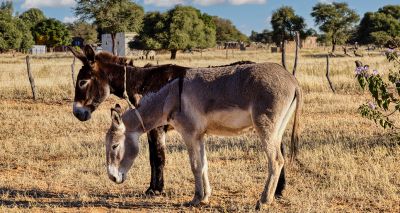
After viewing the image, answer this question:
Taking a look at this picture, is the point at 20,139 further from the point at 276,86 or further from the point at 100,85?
the point at 276,86

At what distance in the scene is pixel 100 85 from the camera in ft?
22.8

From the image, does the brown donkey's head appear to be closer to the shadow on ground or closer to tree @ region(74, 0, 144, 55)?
the shadow on ground

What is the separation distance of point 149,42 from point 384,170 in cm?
4908

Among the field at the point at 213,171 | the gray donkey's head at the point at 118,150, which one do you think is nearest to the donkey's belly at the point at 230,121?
the field at the point at 213,171

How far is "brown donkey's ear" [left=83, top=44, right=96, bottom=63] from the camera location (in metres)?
6.82

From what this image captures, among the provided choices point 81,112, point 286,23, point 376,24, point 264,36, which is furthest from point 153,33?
point 264,36

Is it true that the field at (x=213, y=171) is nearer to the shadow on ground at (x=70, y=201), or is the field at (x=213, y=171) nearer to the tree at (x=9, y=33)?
the shadow on ground at (x=70, y=201)

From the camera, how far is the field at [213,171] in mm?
6652

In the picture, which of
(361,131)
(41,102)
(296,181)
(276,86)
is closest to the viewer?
(276,86)

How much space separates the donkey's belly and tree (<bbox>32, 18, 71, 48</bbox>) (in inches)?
3586

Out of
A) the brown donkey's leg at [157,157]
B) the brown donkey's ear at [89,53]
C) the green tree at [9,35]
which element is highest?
the green tree at [9,35]

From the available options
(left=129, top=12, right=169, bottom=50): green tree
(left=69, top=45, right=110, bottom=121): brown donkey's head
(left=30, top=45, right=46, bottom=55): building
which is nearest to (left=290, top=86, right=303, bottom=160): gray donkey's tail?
(left=69, top=45, right=110, bottom=121): brown donkey's head

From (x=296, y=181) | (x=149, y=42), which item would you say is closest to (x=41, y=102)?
(x=296, y=181)

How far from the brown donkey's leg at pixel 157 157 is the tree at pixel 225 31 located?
10356cm
